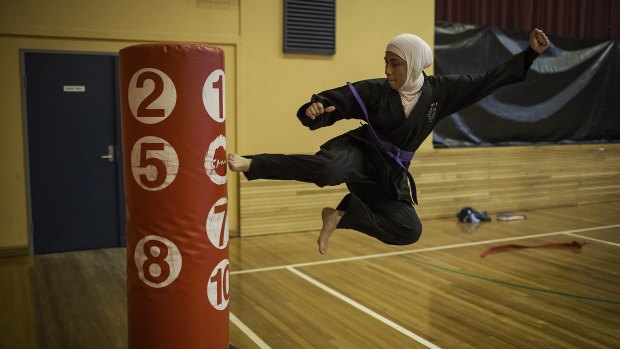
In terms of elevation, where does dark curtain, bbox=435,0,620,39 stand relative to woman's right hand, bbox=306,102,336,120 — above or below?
above

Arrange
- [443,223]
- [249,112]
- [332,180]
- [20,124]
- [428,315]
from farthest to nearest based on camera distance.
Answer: [443,223]
[249,112]
[20,124]
[428,315]
[332,180]

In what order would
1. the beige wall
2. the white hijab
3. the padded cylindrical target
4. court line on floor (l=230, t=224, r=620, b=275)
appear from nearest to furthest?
the padded cylindrical target → the white hijab → court line on floor (l=230, t=224, r=620, b=275) → the beige wall

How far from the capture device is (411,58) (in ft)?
9.77

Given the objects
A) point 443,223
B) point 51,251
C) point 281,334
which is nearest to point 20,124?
point 51,251

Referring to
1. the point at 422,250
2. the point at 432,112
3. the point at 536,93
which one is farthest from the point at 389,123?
the point at 536,93

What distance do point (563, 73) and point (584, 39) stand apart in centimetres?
62

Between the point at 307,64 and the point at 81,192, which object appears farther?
the point at 307,64

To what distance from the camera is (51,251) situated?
5.77 metres

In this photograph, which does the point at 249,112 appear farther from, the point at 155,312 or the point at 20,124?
the point at 155,312

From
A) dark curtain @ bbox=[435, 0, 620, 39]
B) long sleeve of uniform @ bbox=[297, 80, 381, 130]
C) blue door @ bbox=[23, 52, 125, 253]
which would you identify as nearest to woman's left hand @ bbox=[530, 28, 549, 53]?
long sleeve of uniform @ bbox=[297, 80, 381, 130]

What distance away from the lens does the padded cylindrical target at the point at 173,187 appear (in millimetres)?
2607

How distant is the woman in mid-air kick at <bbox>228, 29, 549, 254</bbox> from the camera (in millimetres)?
3016

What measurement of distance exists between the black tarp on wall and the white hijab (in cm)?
447

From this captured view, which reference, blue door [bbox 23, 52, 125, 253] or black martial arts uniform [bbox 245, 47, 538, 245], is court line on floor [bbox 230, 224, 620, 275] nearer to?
blue door [bbox 23, 52, 125, 253]
